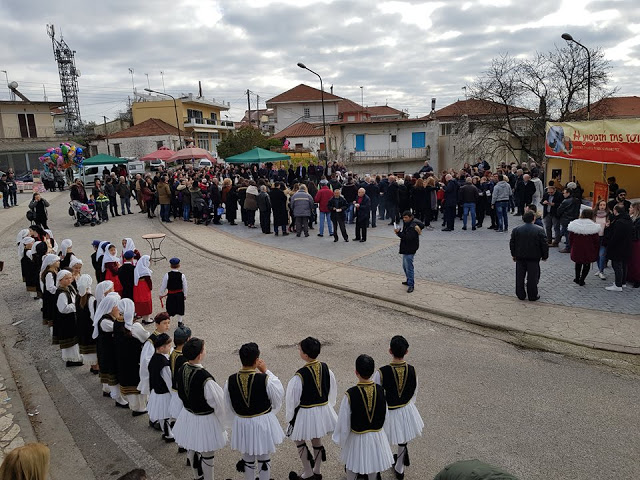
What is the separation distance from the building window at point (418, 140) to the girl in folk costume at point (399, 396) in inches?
1582

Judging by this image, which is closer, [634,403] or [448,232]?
[634,403]

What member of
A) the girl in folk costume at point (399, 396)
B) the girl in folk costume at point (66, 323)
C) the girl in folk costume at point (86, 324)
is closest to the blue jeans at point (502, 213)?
the girl in folk costume at point (399, 396)

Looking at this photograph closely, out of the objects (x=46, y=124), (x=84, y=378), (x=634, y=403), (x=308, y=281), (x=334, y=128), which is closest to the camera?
(x=634, y=403)

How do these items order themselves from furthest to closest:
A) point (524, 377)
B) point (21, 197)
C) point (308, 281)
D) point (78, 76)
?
point (78, 76) < point (21, 197) < point (308, 281) < point (524, 377)

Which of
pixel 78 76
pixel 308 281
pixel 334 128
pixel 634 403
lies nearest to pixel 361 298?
pixel 308 281

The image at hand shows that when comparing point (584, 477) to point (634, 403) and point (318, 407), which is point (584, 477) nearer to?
point (634, 403)

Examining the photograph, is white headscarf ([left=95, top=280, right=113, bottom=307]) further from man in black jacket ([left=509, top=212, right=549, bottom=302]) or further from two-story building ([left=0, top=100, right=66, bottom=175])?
two-story building ([left=0, top=100, right=66, bottom=175])

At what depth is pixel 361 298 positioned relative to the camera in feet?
32.0

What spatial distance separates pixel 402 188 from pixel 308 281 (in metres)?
6.13

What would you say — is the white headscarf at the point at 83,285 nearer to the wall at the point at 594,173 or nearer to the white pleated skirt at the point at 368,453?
the white pleated skirt at the point at 368,453

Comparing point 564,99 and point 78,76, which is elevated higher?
point 78,76

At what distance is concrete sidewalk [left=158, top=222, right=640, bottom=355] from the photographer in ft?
24.7

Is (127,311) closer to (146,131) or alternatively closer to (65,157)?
(65,157)

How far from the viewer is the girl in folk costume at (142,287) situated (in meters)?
8.51
